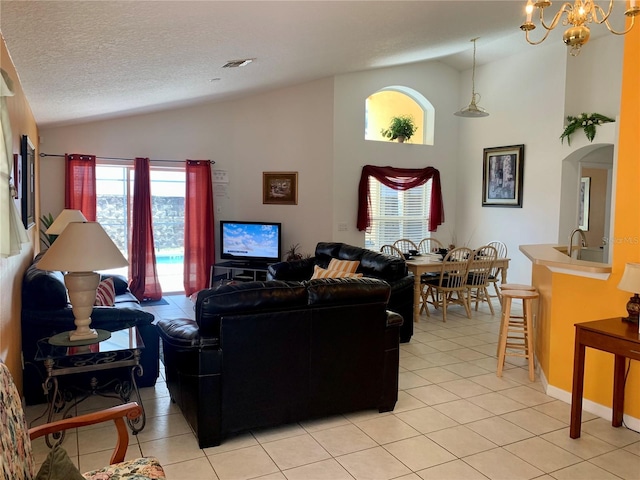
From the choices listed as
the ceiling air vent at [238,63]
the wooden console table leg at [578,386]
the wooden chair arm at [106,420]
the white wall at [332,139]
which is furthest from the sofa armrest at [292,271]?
the wooden chair arm at [106,420]

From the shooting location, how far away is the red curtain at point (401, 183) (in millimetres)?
7457

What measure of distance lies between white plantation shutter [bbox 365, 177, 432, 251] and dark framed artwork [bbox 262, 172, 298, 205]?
1234 mm

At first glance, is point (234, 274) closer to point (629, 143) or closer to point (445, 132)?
point (445, 132)

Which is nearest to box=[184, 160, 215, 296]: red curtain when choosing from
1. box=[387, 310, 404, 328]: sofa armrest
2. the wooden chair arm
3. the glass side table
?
the glass side table

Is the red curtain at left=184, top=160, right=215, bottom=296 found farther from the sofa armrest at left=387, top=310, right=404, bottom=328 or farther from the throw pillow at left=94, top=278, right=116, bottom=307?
the sofa armrest at left=387, top=310, right=404, bottom=328

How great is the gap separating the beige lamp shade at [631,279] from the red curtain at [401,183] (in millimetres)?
4749

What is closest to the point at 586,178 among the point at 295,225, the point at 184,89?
the point at 295,225

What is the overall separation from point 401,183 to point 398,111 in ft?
4.21

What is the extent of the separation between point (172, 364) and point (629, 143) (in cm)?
338

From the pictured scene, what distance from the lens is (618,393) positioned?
10.5 feet

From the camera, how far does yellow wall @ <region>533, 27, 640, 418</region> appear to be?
10.4ft

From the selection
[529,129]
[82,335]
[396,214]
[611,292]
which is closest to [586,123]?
[529,129]

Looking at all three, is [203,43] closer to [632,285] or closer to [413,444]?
[413,444]

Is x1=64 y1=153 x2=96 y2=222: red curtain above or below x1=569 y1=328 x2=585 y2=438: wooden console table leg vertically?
above
